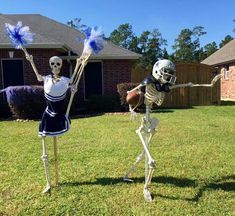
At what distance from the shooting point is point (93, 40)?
14.7 feet

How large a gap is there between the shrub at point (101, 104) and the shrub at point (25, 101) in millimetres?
→ 2909

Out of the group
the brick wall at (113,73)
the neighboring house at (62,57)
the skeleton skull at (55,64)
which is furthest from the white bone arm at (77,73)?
the brick wall at (113,73)

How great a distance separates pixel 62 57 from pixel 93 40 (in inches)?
439

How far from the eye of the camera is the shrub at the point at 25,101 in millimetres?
12164

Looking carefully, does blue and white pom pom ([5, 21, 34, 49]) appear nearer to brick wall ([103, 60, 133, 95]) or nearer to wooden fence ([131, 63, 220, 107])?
brick wall ([103, 60, 133, 95])

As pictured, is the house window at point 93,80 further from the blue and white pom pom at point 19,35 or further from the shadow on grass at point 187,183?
the blue and white pom pom at point 19,35

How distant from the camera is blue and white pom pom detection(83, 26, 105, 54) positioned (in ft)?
14.6

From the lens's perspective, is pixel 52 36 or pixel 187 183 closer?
pixel 187 183

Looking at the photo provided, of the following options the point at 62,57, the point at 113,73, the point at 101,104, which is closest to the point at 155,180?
the point at 101,104

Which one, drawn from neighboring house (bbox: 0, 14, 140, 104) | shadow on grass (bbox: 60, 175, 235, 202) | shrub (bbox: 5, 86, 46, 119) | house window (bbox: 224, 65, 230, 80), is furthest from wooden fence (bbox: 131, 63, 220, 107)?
shadow on grass (bbox: 60, 175, 235, 202)

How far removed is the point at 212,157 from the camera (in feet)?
21.0

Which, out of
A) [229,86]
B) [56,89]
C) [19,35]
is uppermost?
[19,35]

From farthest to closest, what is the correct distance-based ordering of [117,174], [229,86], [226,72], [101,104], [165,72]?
[226,72] → [229,86] → [101,104] → [117,174] → [165,72]

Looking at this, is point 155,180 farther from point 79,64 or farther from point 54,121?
point 79,64
